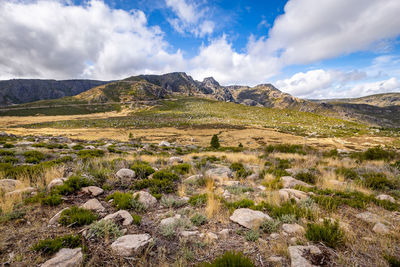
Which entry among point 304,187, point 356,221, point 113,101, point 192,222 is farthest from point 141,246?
point 113,101

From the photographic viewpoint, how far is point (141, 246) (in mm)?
3078

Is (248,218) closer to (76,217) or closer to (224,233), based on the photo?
(224,233)

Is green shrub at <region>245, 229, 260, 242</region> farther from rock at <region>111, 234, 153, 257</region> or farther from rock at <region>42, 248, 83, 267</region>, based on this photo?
rock at <region>42, 248, 83, 267</region>

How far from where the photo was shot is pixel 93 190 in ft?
18.1

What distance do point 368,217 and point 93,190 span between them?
797cm

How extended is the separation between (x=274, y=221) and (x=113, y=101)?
17467 centimetres

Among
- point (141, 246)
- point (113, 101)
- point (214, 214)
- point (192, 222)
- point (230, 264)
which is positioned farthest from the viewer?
point (113, 101)

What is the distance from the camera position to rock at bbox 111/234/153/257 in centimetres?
297

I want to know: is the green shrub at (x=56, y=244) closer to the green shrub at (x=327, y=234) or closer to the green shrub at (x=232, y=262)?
the green shrub at (x=232, y=262)

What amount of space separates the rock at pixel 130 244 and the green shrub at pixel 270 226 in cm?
256

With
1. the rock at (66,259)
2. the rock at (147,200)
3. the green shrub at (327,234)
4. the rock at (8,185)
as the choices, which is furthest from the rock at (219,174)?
the rock at (8,185)

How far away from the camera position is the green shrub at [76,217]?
370cm

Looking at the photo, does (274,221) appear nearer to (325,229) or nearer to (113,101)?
(325,229)

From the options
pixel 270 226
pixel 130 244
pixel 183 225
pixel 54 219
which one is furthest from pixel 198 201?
pixel 54 219
